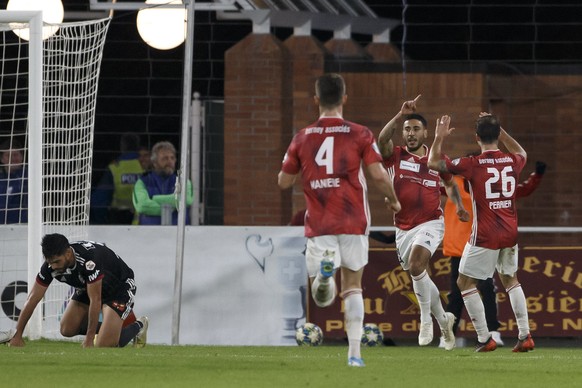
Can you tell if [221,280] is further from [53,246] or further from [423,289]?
[53,246]

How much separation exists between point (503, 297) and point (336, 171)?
5.83 m

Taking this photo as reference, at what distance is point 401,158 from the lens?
13961mm

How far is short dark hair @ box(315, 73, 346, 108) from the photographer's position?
10070mm

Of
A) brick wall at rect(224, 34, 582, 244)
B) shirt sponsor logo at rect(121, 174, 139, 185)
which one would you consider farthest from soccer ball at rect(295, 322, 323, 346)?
shirt sponsor logo at rect(121, 174, 139, 185)

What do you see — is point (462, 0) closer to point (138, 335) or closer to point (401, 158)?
point (401, 158)

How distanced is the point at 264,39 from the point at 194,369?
7.78m

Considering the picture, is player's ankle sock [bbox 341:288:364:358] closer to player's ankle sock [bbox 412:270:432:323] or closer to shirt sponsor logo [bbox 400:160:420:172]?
player's ankle sock [bbox 412:270:432:323]

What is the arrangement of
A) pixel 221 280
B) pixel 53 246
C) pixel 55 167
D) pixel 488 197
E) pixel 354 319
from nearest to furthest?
pixel 354 319, pixel 53 246, pixel 488 197, pixel 55 167, pixel 221 280

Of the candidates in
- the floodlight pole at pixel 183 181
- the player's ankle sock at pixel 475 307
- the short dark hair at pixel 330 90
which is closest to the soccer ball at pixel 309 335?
the floodlight pole at pixel 183 181

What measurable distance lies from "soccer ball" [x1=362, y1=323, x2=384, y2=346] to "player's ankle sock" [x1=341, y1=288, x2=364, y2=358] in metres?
4.95

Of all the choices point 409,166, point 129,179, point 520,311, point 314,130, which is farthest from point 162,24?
point 314,130

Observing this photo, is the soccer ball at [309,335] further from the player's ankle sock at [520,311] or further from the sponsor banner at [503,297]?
the player's ankle sock at [520,311]

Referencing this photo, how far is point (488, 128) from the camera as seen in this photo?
12523 millimetres

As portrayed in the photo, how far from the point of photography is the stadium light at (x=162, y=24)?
15.7 meters
